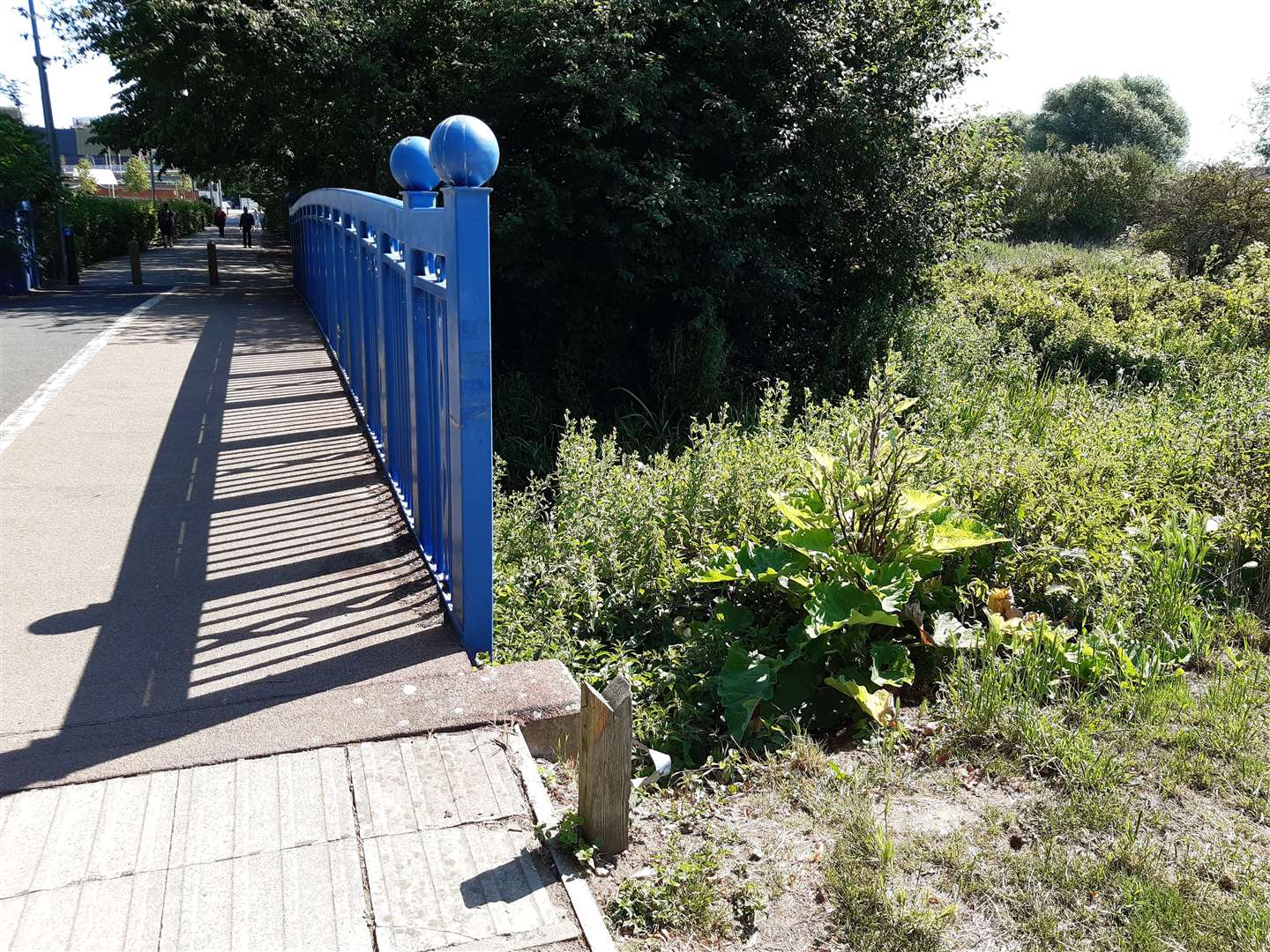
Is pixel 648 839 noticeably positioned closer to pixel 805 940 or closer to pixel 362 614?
pixel 805 940

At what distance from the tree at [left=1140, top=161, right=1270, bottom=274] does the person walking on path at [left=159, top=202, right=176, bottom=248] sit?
31731 millimetres

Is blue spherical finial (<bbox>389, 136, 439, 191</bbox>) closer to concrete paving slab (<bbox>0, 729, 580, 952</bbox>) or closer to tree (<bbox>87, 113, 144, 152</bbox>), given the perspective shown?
concrete paving slab (<bbox>0, 729, 580, 952</bbox>)

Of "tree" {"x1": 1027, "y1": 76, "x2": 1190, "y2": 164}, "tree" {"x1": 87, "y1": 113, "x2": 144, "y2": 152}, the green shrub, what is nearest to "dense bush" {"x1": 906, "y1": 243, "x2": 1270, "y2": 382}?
the green shrub

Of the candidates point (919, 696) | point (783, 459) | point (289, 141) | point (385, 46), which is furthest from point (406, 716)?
point (289, 141)

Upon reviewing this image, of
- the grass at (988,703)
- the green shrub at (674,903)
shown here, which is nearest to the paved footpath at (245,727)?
the green shrub at (674,903)

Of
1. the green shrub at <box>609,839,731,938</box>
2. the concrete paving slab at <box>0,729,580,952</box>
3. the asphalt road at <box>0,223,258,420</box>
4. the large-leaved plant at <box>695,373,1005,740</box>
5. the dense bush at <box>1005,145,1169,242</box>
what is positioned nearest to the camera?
the concrete paving slab at <box>0,729,580,952</box>

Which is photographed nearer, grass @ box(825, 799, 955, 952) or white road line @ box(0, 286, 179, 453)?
grass @ box(825, 799, 955, 952)

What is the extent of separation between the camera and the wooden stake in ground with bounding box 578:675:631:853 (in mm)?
2801

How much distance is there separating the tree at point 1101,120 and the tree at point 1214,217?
138 feet

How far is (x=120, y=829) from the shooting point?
2.79m

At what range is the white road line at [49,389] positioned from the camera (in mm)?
7129

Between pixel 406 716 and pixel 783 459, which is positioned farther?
pixel 783 459

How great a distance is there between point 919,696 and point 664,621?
1.25m

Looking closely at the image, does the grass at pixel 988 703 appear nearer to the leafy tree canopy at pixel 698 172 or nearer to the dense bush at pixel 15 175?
the leafy tree canopy at pixel 698 172
